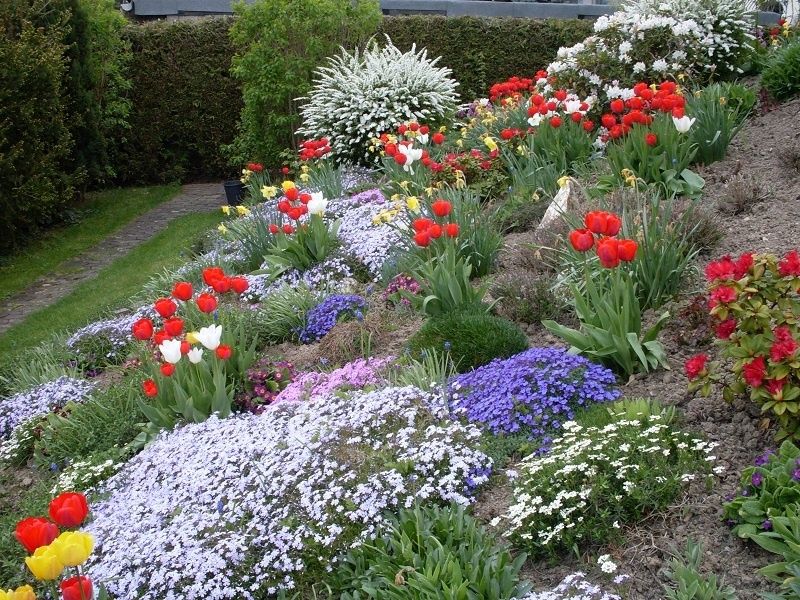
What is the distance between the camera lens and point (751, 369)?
316 centimetres

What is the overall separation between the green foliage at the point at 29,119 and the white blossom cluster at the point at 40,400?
5125 mm

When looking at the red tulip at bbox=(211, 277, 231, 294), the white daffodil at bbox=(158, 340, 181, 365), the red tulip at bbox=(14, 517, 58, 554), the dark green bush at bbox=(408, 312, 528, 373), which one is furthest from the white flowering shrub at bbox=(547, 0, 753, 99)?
the red tulip at bbox=(14, 517, 58, 554)

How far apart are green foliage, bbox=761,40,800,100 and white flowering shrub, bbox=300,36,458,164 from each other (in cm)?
393

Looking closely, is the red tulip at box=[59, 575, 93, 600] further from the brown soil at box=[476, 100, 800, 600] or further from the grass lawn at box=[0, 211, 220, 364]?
the grass lawn at box=[0, 211, 220, 364]

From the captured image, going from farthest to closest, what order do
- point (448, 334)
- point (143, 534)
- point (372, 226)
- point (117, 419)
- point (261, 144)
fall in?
1. point (261, 144)
2. point (372, 226)
3. point (117, 419)
4. point (448, 334)
5. point (143, 534)

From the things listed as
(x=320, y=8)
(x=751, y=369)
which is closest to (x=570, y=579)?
(x=751, y=369)

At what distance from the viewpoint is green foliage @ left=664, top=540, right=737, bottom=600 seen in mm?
2584

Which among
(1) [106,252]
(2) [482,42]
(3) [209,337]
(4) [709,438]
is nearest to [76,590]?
(3) [209,337]

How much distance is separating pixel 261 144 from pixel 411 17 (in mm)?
5249

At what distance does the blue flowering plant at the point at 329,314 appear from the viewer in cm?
565

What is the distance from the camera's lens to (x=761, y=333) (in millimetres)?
3268

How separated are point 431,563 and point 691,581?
890 millimetres

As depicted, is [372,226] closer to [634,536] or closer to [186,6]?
[634,536]

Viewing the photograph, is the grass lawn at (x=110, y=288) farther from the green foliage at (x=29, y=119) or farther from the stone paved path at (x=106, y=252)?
the green foliage at (x=29, y=119)
